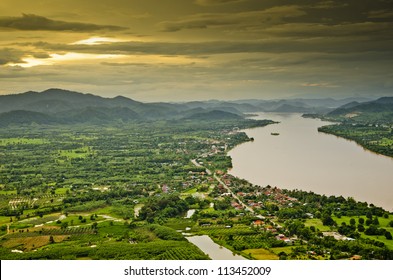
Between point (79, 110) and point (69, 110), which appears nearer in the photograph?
point (69, 110)

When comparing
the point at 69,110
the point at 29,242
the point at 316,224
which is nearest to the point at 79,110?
the point at 69,110

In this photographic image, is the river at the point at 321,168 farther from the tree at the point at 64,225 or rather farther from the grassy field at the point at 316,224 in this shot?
the tree at the point at 64,225

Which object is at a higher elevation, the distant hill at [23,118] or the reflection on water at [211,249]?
the reflection on water at [211,249]

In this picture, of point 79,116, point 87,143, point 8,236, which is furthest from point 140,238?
point 79,116

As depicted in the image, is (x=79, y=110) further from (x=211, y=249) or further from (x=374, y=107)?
(x=211, y=249)

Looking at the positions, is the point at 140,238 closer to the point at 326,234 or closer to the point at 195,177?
the point at 326,234

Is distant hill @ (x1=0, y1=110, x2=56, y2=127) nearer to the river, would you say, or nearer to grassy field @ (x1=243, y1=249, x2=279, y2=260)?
the river

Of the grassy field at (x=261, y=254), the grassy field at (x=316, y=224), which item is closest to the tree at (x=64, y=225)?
the grassy field at (x=261, y=254)
